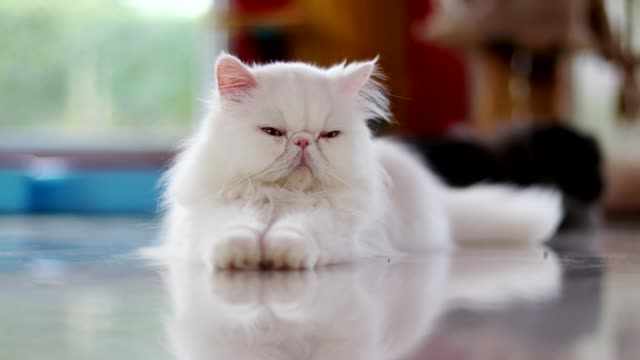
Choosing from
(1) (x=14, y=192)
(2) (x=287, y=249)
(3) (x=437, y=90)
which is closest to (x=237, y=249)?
(2) (x=287, y=249)

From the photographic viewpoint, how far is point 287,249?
1236 millimetres

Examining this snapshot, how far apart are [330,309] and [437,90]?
3748 millimetres

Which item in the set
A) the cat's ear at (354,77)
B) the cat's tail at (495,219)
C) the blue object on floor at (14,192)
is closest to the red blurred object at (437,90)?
the blue object on floor at (14,192)

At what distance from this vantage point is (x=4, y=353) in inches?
28.8

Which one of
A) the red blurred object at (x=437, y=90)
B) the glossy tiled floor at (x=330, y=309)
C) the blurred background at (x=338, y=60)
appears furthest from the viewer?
the red blurred object at (x=437, y=90)

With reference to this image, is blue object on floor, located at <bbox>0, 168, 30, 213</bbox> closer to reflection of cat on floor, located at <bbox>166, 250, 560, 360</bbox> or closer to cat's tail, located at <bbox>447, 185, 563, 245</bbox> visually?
cat's tail, located at <bbox>447, 185, 563, 245</bbox>

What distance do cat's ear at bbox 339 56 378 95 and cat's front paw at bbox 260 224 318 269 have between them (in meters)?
0.22

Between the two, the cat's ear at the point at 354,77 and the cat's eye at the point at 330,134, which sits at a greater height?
the cat's ear at the point at 354,77

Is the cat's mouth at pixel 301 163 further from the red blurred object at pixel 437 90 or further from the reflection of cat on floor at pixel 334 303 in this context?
the red blurred object at pixel 437 90

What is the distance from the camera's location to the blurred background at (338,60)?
2850mm

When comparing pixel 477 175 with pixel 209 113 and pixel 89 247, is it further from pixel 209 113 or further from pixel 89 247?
pixel 209 113

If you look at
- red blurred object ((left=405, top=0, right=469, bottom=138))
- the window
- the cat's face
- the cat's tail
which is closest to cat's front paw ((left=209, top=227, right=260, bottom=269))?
the cat's face

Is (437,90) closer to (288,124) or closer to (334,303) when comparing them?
(288,124)

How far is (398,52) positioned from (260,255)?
314cm
